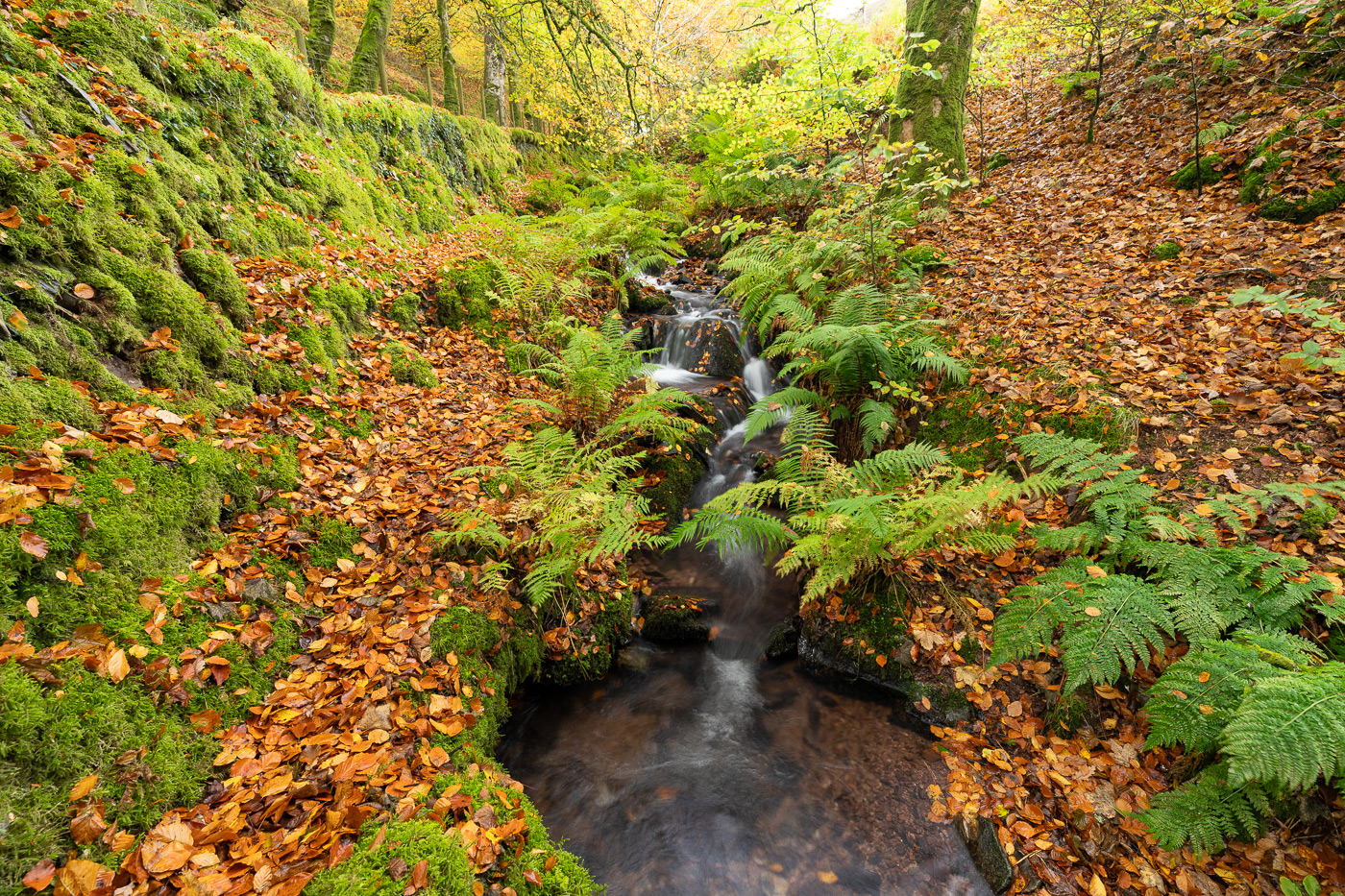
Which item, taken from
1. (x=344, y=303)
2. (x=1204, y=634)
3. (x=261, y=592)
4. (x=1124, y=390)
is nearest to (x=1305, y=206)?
(x=1124, y=390)

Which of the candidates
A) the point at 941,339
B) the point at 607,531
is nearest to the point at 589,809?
the point at 607,531

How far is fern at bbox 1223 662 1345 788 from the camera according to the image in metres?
1.96

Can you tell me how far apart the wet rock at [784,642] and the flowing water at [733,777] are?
91mm

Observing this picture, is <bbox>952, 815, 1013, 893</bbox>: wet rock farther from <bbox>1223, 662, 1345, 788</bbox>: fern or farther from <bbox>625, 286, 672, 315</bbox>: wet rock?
<bbox>625, 286, 672, 315</bbox>: wet rock

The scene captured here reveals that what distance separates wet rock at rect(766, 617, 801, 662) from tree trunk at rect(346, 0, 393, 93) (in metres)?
12.0

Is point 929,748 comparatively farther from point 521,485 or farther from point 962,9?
point 962,9

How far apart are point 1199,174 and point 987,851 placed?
759 cm

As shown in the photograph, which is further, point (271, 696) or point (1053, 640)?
point (1053, 640)

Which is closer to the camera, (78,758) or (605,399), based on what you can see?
(78,758)

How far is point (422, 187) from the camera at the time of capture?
925 cm

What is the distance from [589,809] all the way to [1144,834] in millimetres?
2870

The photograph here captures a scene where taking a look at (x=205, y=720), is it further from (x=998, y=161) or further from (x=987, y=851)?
(x=998, y=161)

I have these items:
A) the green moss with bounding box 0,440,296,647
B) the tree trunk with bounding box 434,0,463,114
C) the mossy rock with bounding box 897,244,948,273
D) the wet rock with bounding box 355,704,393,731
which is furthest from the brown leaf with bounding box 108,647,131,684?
the tree trunk with bounding box 434,0,463,114

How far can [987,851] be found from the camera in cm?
277
